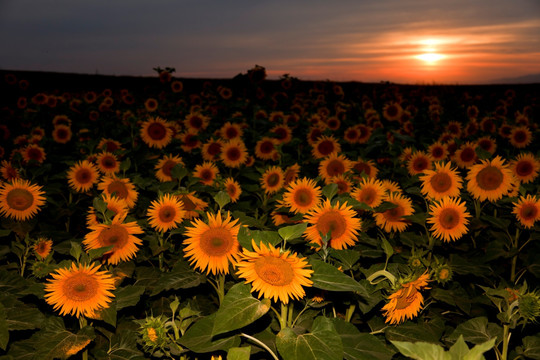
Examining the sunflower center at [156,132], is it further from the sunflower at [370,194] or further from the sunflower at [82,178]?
the sunflower at [370,194]

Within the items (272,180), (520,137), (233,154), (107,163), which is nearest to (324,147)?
(233,154)

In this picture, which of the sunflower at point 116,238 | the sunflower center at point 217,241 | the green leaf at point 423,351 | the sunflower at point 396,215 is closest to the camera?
the green leaf at point 423,351

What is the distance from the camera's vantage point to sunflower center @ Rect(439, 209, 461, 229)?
292 centimetres

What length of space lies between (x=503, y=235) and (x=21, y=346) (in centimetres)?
329

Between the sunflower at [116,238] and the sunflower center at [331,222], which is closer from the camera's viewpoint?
the sunflower center at [331,222]

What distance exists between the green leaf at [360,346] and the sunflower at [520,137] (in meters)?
5.83

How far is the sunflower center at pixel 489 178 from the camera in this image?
3.39 metres

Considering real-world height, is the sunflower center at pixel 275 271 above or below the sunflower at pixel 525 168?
below

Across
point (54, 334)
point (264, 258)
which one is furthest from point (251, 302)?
point (54, 334)

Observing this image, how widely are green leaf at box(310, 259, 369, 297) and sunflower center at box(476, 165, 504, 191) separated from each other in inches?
89.6

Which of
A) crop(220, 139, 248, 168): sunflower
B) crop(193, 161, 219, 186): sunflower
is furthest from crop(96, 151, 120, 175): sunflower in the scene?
crop(220, 139, 248, 168): sunflower

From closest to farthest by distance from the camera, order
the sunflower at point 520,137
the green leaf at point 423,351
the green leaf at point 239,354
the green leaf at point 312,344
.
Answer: the green leaf at point 423,351
the green leaf at point 239,354
the green leaf at point 312,344
the sunflower at point 520,137

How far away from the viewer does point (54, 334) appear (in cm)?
205

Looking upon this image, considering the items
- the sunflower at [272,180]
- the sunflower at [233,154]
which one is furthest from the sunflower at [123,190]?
the sunflower at [233,154]
